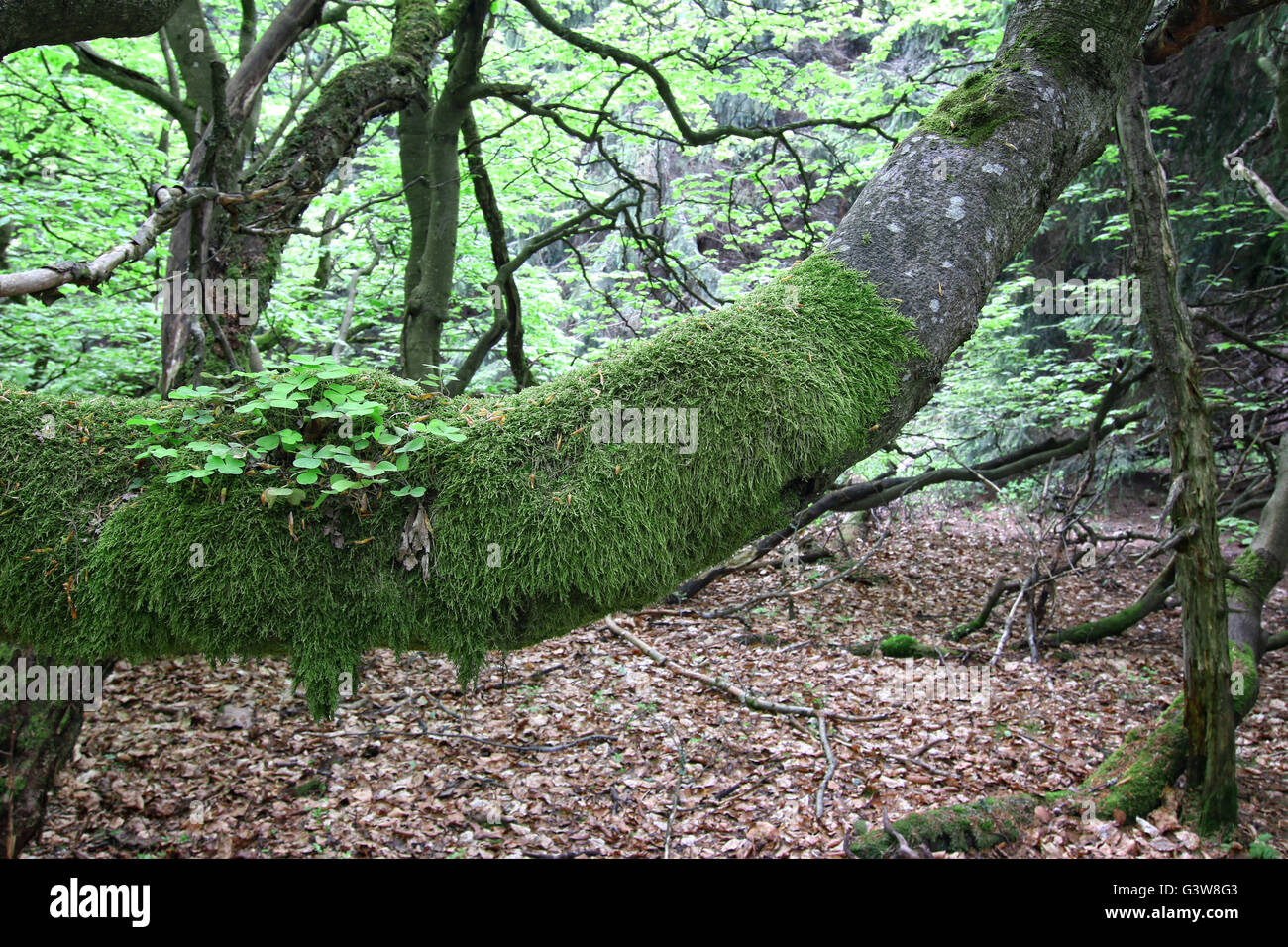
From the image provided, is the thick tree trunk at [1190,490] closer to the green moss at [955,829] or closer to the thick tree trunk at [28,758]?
the green moss at [955,829]

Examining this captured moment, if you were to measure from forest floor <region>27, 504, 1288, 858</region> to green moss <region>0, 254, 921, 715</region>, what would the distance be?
2.68 meters

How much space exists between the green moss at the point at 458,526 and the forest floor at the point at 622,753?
106 inches

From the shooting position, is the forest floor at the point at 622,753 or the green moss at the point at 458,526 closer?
the green moss at the point at 458,526

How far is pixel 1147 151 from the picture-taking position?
160 inches

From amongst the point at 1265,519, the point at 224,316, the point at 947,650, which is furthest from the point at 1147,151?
the point at 224,316

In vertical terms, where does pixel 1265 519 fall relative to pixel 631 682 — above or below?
above

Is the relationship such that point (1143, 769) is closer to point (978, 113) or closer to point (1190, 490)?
point (1190, 490)

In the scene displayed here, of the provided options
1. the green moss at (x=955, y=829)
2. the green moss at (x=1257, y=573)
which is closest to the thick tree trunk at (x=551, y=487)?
the green moss at (x=955, y=829)

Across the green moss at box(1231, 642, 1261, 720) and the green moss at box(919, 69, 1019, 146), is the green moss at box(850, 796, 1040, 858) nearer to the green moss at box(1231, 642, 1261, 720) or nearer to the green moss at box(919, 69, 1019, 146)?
the green moss at box(1231, 642, 1261, 720)

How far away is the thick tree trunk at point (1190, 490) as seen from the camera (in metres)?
4.03

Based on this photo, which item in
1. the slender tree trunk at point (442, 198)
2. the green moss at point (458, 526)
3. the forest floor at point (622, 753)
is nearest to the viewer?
the green moss at point (458, 526)

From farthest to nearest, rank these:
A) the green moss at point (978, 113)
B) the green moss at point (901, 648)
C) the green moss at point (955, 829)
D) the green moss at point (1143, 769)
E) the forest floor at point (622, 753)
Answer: the green moss at point (901, 648), the green moss at point (1143, 769), the forest floor at point (622, 753), the green moss at point (955, 829), the green moss at point (978, 113)
